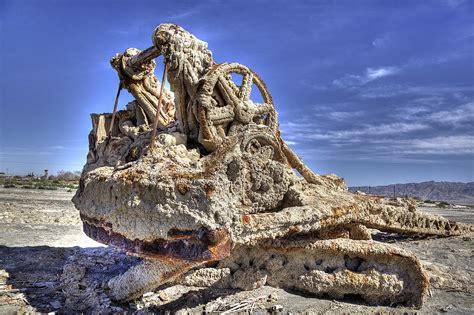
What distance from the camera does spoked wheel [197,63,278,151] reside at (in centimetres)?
484

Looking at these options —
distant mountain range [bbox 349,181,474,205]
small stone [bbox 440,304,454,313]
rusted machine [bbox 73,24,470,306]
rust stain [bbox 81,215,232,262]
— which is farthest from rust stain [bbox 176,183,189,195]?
distant mountain range [bbox 349,181,474,205]

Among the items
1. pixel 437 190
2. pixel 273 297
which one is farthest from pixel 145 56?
pixel 437 190

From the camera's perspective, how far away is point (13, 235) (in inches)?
364

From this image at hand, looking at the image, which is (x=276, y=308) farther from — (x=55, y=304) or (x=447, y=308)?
(x=55, y=304)

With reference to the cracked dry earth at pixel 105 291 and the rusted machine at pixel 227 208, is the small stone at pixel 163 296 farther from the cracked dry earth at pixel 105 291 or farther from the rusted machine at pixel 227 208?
the rusted machine at pixel 227 208

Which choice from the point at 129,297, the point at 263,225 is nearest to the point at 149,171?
the point at 263,225

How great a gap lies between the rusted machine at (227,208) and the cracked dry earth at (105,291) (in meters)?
0.18

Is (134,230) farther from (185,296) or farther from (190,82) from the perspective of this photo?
(190,82)

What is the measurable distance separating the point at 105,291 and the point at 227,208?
8.02ft

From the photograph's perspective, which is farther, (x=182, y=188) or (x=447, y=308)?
(x=447, y=308)

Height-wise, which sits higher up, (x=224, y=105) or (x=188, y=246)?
(x=224, y=105)

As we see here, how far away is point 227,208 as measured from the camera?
12.8 feet

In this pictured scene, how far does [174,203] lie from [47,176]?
170 feet

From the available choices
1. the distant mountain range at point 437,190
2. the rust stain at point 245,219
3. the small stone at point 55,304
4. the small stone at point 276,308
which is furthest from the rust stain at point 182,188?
the distant mountain range at point 437,190
